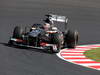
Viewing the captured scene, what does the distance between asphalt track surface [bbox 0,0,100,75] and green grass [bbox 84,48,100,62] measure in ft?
4.00

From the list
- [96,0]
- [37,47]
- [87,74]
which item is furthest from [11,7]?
[87,74]

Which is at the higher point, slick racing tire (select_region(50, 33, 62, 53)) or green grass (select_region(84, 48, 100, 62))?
slick racing tire (select_region(50, 33, 62, 53))

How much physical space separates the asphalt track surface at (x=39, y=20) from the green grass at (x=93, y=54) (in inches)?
48.0

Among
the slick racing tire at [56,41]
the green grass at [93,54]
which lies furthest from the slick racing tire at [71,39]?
the slick racing tire at [56,41]

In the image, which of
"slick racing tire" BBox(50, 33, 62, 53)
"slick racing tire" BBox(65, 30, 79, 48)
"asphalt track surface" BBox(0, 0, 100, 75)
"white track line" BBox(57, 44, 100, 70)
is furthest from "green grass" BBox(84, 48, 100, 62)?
"asphalt track surface" BBox(0, 0, 100, 75)

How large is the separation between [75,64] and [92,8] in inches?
641

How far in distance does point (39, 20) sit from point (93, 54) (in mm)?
9459

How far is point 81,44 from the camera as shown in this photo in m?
17.8

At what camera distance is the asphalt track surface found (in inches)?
470

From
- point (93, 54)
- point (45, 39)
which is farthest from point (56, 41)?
point (93, 54)

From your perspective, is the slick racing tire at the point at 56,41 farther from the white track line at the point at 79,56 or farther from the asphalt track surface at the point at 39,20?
the asphalt track surface at the point at 39,20

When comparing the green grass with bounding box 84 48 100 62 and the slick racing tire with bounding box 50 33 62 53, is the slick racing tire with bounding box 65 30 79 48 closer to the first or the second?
the green grass with bounding box 84 48 100 62

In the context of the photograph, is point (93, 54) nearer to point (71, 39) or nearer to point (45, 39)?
point (71, 39)

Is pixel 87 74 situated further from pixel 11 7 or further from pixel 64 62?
pixel 11 7
